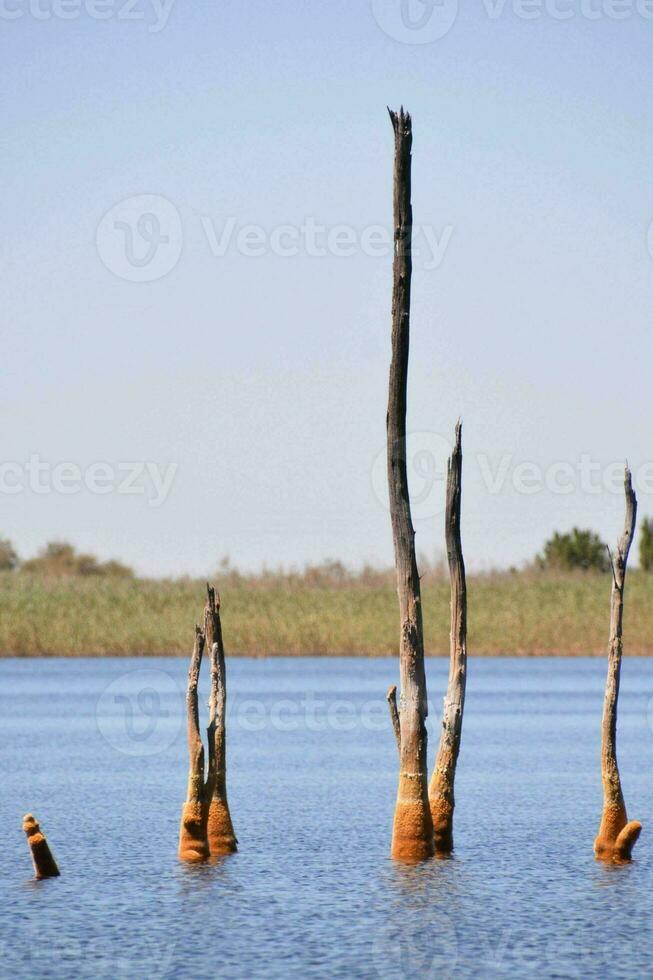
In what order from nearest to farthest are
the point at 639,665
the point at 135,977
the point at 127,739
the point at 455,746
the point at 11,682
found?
the point at 135,977, the point at 455,746, the point at 127,739, the point at 11,682, the point at 639,665

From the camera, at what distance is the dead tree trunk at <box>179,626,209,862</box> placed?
22062 mm

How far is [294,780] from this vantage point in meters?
35.3

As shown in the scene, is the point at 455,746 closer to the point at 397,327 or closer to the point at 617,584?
the point at 617,584

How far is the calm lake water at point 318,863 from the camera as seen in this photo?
17875 millimetres

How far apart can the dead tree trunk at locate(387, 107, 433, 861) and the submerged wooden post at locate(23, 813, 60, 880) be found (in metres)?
4.19

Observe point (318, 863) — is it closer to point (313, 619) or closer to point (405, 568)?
point (405, 568)

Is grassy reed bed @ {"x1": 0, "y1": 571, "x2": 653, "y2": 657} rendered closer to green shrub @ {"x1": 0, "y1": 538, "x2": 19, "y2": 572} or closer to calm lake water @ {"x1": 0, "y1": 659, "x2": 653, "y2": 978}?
calm lake water @ {"x1": 0, "y1": 659, "x2": 653, "y2": 978}

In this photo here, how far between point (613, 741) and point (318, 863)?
4238mm

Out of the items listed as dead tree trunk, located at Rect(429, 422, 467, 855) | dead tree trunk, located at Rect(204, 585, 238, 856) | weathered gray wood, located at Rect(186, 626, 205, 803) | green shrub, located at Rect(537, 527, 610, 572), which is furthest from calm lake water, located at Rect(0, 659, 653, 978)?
green shrub, located at Rect(537, 527, 610, 572)

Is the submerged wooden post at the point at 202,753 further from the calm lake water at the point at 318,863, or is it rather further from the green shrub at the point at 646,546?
the green shrub at the point at 646,546

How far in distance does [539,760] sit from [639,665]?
45.3 m

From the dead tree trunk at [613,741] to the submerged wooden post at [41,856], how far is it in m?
6.84

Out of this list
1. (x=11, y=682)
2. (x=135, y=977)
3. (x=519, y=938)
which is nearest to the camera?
(x=135, y=977)

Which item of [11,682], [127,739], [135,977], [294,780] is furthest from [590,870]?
[11,682]
